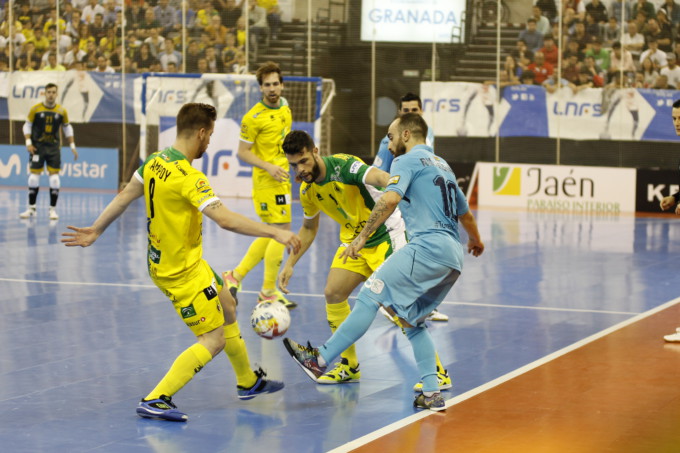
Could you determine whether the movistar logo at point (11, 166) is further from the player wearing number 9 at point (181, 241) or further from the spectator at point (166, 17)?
the player wearing number 9 at point (181, 241)

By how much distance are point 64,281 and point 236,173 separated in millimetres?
11460

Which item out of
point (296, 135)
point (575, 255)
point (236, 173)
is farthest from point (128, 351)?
point (236, 173)

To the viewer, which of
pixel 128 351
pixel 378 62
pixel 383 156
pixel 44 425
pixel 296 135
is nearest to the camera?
pixel 44 425

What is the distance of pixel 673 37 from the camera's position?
23078 millimetres

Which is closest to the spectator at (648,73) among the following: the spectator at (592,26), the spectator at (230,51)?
the spectator at (592,26)

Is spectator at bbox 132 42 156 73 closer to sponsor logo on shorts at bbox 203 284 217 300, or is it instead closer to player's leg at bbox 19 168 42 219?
player's leg at bbox 19 168 42 219

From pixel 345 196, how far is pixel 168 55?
19358 millimetres

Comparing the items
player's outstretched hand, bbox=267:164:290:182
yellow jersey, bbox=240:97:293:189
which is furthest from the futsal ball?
yellow jersey, bbox=240:97:293:189

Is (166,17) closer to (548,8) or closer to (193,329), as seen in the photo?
(548,8)

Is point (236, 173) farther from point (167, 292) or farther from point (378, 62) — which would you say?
point (167, 292)

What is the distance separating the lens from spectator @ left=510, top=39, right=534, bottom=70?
950 inches

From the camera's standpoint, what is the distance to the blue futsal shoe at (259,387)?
805cm

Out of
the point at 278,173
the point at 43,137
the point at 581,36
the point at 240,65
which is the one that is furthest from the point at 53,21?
the point at 278,173

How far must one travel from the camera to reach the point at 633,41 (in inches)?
916
